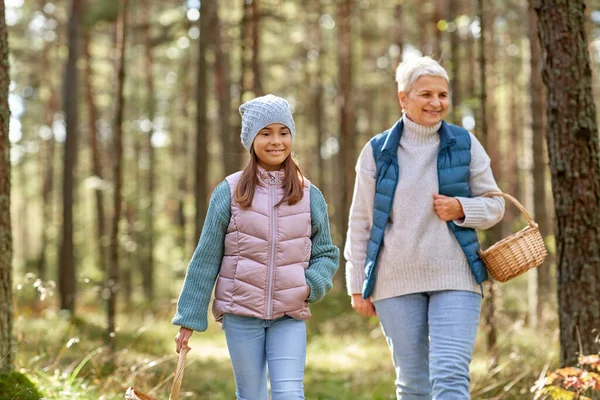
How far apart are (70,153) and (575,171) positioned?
42.3ft

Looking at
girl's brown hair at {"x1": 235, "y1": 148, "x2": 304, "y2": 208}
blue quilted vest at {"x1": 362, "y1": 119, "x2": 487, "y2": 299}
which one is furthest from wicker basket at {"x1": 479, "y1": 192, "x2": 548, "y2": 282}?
girl's brown hair at {"x1": 235, "y1": 148, "x2": 304, "y2": 208}

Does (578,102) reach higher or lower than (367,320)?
higher

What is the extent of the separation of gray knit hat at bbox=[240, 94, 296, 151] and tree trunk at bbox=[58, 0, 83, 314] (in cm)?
1274

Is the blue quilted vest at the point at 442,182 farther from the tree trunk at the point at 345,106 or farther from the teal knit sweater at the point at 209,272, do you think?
the tree trunk at the point at 345,106

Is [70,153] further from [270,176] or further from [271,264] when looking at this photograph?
[271,264]

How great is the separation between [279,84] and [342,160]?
14.0 metres

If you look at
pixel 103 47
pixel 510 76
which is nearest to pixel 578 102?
pixel 510 76

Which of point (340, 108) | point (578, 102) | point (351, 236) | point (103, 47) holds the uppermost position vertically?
point (103, 47)

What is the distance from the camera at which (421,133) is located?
4.52 metres

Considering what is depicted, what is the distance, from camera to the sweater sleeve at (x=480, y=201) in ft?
14.1

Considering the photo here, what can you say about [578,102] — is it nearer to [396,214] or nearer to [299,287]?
[396,214]

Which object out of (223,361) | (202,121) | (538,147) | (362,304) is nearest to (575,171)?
(362,304)

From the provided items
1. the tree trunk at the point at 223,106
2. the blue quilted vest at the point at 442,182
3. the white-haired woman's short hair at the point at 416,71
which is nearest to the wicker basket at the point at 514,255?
the blue quilted vest at the point at 442,182

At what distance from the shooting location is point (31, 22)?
25516 mm
